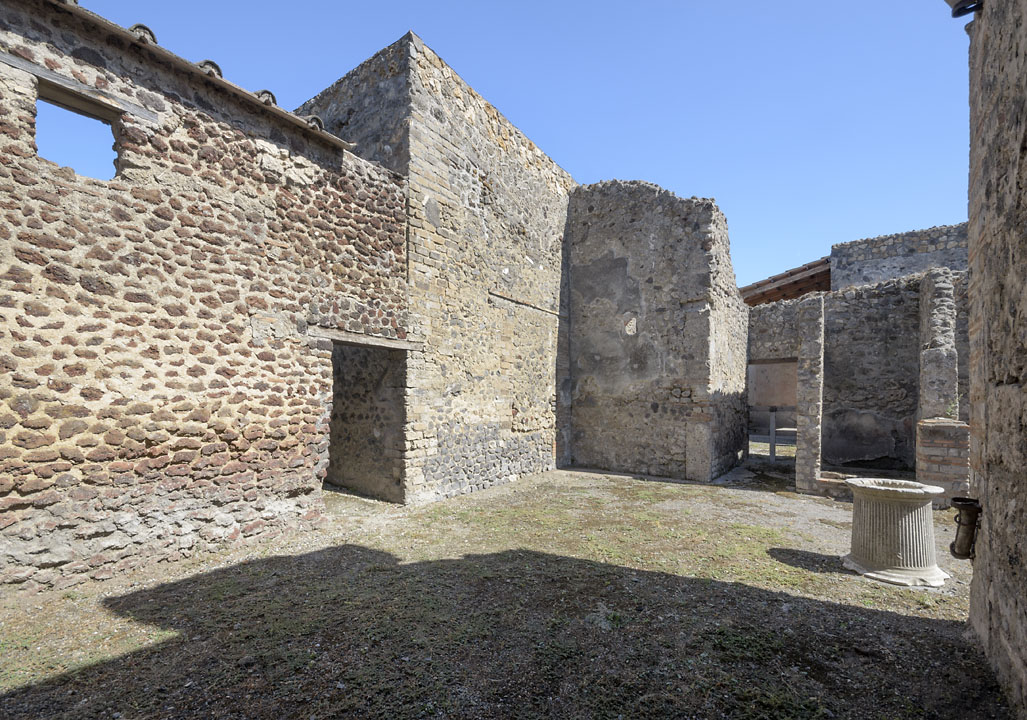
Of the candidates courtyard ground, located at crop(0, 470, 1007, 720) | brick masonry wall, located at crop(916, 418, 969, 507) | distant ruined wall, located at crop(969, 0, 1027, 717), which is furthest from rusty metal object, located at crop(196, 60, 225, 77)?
brick masonry wall, located at crop(916, 418, 969, 507)

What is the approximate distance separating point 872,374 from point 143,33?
13.3 metres

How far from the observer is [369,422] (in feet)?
24.0

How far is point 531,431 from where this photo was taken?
9.70m

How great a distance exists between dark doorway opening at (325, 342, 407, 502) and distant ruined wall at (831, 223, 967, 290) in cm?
1542

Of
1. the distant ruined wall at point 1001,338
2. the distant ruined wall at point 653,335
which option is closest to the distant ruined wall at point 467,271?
the distant ruined wall at point 653,335

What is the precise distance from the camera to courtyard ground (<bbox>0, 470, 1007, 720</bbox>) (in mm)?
2564

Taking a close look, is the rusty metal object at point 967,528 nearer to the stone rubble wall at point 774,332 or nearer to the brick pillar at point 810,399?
the brick pillar at point 810,399

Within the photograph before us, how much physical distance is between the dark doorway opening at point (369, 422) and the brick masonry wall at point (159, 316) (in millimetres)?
1049

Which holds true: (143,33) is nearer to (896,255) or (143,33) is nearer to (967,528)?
(967,528)

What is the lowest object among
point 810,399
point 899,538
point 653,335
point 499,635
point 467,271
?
point 499,635

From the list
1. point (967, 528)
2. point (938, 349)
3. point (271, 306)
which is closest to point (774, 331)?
point (938, 349)

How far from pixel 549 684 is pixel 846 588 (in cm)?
311

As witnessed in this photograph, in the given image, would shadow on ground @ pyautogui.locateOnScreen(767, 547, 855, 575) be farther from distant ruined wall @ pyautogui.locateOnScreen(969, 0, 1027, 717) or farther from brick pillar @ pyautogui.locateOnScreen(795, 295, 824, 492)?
brick pillar @ pyautogui.locateOnScreen(795, 295, 824, 492)

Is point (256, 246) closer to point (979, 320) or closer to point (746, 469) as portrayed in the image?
point (979, 320)
